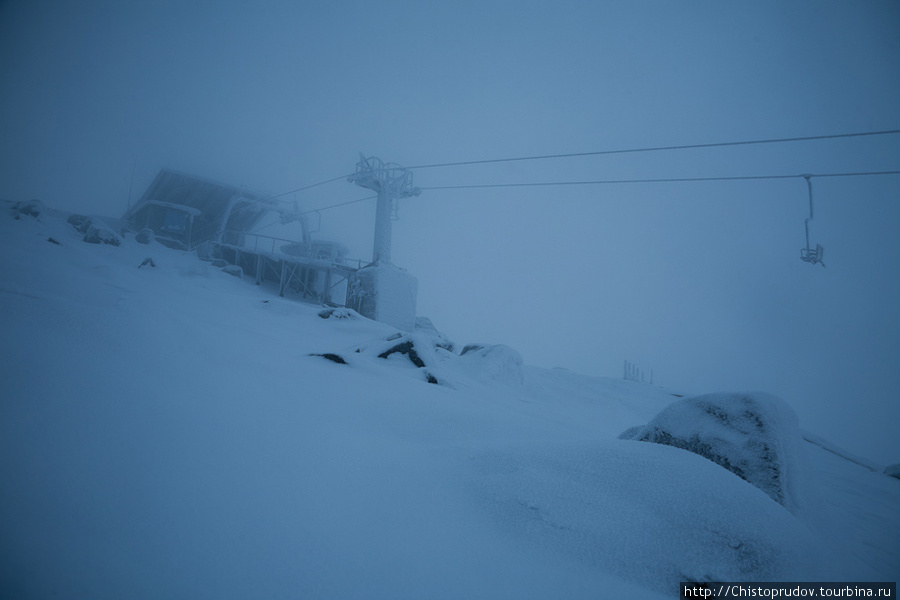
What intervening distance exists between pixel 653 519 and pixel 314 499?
157cm

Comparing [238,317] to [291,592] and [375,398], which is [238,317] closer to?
[375,398]

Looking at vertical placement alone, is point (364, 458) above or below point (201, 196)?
below

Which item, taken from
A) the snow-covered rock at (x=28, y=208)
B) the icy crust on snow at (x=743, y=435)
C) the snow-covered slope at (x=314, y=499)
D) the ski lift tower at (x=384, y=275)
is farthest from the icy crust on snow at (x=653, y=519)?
the snow-covered rock at (x=28, y=208)

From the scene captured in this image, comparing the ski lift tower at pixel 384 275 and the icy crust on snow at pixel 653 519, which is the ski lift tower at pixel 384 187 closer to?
the ski lift tower at pixel 384 275

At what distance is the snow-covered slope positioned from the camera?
121cm

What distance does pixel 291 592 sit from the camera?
1.16 metres

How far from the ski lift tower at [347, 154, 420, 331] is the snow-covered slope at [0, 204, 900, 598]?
12605 millimetres

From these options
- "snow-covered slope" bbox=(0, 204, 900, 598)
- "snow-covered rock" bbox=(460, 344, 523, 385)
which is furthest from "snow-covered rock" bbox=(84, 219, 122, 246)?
"snow-covered rock" bbox=(460, 344, 523, 385)

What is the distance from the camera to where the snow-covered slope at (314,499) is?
121 cm

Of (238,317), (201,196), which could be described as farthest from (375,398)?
(201,196)

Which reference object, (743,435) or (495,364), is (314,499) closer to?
(743,435)

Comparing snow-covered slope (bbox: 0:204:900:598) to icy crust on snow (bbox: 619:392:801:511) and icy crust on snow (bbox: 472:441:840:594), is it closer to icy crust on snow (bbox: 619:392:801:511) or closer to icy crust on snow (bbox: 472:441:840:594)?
icy crust on snow (bbox: 472:441:840:594)

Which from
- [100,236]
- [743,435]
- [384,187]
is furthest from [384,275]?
[743,435]

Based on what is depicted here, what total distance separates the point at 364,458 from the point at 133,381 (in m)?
1.62
